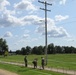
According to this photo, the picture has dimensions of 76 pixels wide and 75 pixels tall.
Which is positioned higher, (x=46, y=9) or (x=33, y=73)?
(x=46, y=9)

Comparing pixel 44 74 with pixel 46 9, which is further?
pixel 46 9

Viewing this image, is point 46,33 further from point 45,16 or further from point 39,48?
point 39,48

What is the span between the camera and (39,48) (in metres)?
199

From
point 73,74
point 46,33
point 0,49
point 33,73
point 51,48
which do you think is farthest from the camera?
point 51,48

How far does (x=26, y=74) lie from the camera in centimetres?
3803

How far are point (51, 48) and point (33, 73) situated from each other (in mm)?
158526

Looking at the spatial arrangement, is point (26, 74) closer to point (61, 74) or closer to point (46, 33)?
point (61, 74)

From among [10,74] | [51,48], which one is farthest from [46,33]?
[51,48]

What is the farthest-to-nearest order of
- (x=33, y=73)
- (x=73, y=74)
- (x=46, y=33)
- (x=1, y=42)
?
(x=1, y=42), (x=46, y=33), (x=33, y=73), (x=73, y=74)

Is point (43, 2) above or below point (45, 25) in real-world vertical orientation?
above

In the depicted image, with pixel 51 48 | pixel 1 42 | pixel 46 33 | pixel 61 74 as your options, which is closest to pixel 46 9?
pixel 46 33

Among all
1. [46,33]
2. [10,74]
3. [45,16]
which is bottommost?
[10,74]

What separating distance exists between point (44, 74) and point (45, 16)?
22673 mm

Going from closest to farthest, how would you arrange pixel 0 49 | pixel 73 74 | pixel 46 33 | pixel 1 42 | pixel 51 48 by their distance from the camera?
pixel 73 74
pixel 46 33
pixel 0 49
pixel 1 42
pixel 51 48
